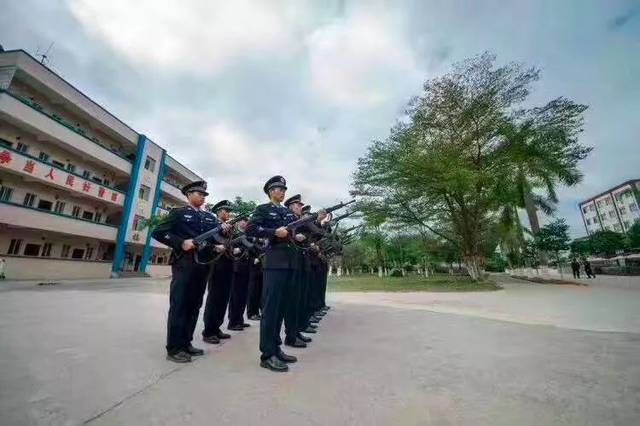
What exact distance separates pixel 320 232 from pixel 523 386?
9.32 feet

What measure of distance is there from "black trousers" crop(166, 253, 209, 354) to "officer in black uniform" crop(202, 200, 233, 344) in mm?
637

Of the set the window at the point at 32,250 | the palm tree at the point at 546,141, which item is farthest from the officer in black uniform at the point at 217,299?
the window at the point at 32,250

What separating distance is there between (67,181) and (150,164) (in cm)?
860

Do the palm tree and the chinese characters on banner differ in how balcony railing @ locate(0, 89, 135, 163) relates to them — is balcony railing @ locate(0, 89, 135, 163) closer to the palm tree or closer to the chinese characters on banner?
the chinese characters on banner

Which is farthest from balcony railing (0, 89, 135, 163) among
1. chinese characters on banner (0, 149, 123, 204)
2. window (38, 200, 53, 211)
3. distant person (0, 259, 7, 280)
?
distant person (0, 259, 7, 280)

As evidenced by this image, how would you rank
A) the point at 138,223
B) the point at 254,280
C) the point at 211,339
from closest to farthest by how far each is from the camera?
1. the point at 211,339
2. the point at 254,280
3. the point at 138,223

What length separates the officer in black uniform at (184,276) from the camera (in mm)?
3426

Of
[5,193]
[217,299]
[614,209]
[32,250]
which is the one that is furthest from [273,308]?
[614,209]

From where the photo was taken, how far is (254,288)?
677 centimetres

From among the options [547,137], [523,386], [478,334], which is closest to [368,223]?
[547,137]

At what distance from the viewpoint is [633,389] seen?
96.7 inches

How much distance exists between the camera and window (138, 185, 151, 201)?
27.4 meters

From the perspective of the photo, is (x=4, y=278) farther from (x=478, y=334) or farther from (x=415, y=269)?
(x=415, y=269)

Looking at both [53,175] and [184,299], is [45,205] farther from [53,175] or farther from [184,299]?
[184,299]
